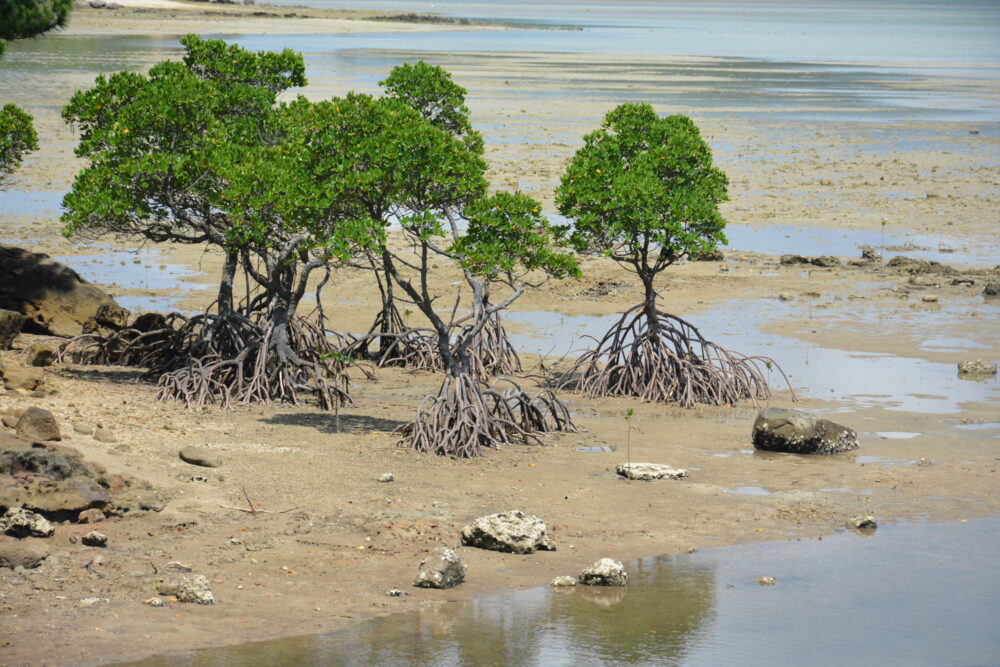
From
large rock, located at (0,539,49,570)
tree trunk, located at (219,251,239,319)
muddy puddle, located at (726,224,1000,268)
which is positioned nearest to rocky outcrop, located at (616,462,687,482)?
tree trunk, located at (219,251,239,319)

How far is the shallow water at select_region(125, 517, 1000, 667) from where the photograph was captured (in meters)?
10.3

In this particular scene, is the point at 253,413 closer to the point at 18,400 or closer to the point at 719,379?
the point at 18,400

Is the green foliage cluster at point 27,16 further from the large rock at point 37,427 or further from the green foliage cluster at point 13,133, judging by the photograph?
the large rock at point 37,427

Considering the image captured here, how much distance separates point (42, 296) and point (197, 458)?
752cm

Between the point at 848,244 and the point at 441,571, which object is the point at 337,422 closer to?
the point at 441,571

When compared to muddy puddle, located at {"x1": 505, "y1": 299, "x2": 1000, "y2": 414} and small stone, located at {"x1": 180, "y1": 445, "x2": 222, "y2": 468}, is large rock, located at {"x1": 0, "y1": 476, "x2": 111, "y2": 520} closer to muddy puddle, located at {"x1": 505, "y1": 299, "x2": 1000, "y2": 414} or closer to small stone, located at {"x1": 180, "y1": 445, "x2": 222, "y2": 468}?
small stone, located at {"x1": 180, "y1": 445, "x2": 222, "y2": 468}

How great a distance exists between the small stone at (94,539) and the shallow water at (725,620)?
199 cm

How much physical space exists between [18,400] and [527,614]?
721cm

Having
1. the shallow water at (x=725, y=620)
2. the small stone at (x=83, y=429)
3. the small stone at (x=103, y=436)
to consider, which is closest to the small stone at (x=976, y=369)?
the shallow water at (x=725, y=620)

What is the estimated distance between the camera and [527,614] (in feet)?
36.2

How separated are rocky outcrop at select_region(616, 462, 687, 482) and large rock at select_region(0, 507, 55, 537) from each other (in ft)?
18.9

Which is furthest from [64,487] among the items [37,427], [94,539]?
[37,427]

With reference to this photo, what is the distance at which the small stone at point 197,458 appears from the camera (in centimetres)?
1396

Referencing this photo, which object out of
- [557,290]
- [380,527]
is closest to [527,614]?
[380,527]
